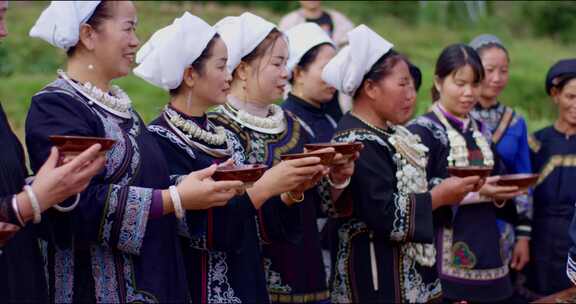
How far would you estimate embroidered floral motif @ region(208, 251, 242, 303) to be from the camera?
11.5 feet

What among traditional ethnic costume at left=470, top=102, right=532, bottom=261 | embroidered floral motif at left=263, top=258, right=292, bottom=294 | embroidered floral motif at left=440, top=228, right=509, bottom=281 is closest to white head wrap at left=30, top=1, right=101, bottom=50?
embroidered floral motif at left=263, top=258, right=292, bottom=294

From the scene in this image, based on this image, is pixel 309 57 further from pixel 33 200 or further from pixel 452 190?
pixel 33 200

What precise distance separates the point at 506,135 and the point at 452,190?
130cm

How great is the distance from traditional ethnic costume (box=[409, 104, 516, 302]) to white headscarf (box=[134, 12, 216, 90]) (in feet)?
5.24

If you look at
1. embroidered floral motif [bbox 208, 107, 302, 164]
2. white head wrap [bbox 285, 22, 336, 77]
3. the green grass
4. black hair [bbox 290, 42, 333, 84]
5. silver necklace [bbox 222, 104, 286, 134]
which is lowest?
embroidered floral motif [bbox 208, 107, 302, 164]

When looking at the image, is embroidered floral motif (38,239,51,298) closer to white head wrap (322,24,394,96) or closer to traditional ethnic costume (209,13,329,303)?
traditional ethnic costume (209,13,329,303)

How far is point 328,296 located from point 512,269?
1.88 meters

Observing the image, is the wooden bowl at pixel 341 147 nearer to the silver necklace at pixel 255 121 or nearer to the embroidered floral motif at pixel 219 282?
the silver necklace at pixel 255 121

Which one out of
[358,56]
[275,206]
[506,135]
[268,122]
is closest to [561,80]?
[506,135]

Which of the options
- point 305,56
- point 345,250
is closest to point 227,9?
point 305,56

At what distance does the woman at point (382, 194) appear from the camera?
4047 mm

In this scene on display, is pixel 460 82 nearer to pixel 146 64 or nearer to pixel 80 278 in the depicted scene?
pixel 146 64

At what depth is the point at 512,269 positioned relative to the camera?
5.43 metres

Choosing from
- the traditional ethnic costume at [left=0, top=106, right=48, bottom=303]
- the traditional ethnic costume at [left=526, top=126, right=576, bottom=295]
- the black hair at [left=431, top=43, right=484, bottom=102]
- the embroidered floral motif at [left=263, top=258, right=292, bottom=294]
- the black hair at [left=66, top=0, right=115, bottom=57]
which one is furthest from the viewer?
the traditional ethnic costume at [left=526, top=126, right=576, bottom=295]
